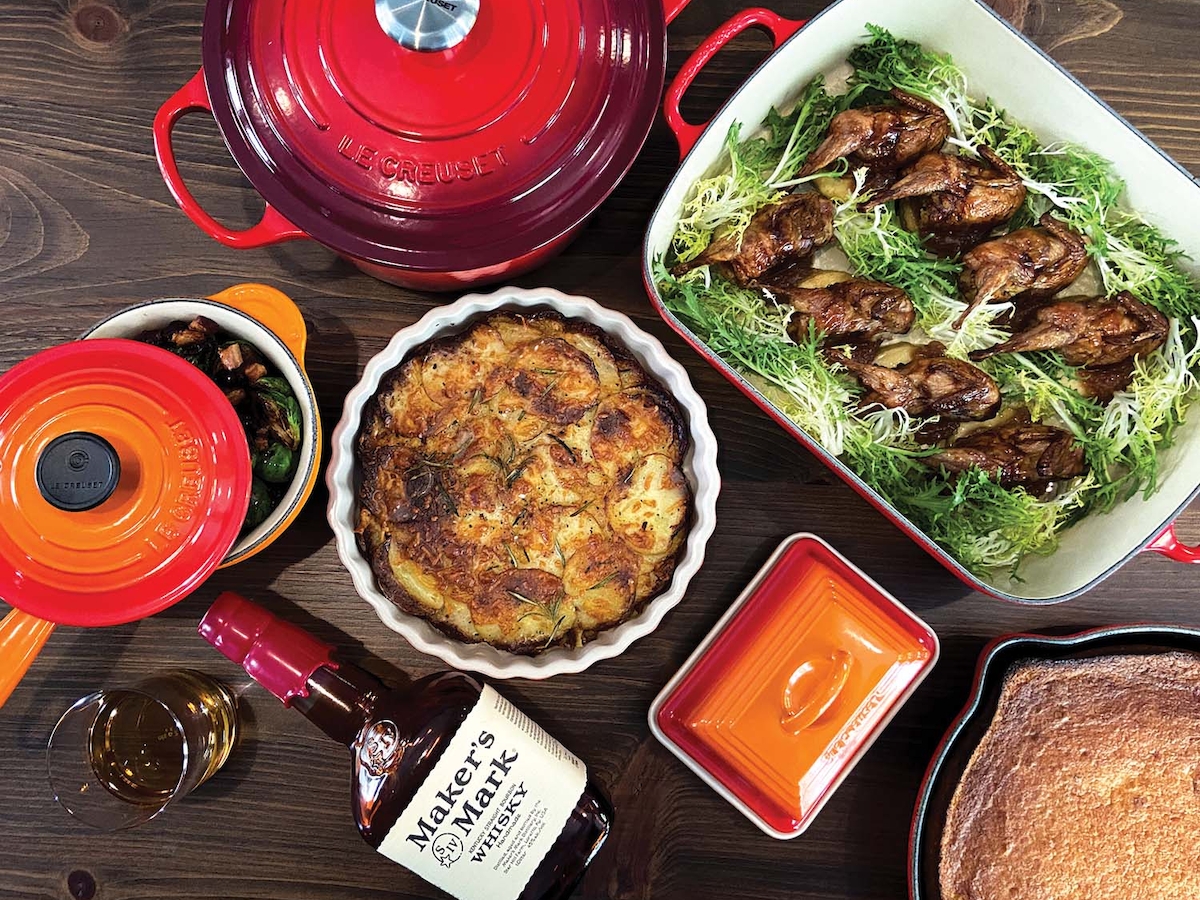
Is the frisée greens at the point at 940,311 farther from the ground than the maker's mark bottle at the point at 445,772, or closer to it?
farther from the ground

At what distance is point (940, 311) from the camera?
1.72 meters

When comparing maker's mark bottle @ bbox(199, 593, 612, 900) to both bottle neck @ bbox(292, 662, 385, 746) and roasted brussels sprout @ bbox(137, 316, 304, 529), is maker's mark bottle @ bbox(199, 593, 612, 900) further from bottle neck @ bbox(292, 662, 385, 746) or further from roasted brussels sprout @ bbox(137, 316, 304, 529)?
roasted brussels sprout @ bbox(137, 316, 304, 529)

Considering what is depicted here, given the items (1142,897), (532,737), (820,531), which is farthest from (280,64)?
(1142,897)

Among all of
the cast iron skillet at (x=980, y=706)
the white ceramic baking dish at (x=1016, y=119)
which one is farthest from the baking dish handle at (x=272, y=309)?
the cast iron skillet at (x=980, y=706)

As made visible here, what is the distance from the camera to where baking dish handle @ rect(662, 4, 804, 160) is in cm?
152

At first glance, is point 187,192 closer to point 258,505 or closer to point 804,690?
point 258,505

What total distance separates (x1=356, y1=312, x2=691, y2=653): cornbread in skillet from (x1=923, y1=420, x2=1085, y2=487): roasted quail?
534 millimetres

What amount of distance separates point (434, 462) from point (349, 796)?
74 centimetres

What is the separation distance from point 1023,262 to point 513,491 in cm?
107

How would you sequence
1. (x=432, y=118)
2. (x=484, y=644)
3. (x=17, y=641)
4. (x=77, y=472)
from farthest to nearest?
1. (x=484, y=644)
2. (x=17, y=641)
3. (x=432, y=118)
4. (x=77, y=472)

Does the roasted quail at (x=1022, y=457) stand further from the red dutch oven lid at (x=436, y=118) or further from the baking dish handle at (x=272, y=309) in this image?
the baking dish handle at (x=272, y=309)

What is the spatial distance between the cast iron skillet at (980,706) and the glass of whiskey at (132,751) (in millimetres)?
1361

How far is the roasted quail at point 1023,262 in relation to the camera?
1.65 metres

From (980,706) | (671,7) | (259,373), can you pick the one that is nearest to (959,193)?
(671,7)
